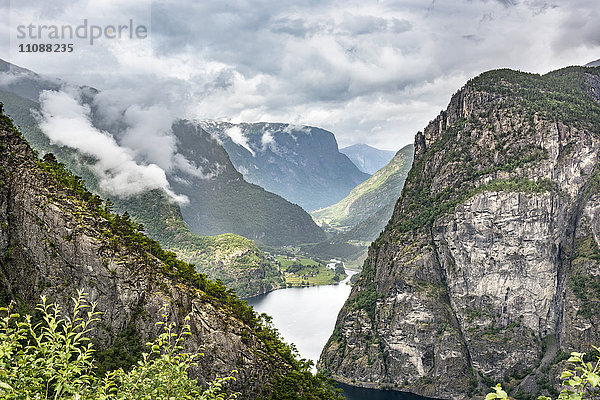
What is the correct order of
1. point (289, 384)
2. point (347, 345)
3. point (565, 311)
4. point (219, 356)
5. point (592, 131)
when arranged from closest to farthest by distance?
point (219, 356) < point (289, 384) < point (565, 311) < point (592, 131) < point (347, 345)

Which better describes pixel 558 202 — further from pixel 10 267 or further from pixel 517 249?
pixel 10 267

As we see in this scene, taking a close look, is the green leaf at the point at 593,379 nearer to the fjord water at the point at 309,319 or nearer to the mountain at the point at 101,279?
the mountain at the point at 101,279

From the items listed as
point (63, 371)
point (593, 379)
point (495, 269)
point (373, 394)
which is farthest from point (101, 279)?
point (495, 269)

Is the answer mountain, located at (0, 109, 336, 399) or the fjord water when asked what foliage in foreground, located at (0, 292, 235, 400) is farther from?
the fjord water

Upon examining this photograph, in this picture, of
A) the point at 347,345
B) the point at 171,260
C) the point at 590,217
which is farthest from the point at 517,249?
the point at 171,260

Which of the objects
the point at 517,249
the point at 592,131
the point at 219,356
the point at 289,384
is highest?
the point at 592,131

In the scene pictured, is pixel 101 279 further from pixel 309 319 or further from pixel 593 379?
pixel 309 319

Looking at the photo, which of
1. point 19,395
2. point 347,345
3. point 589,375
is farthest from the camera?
point 347,345
